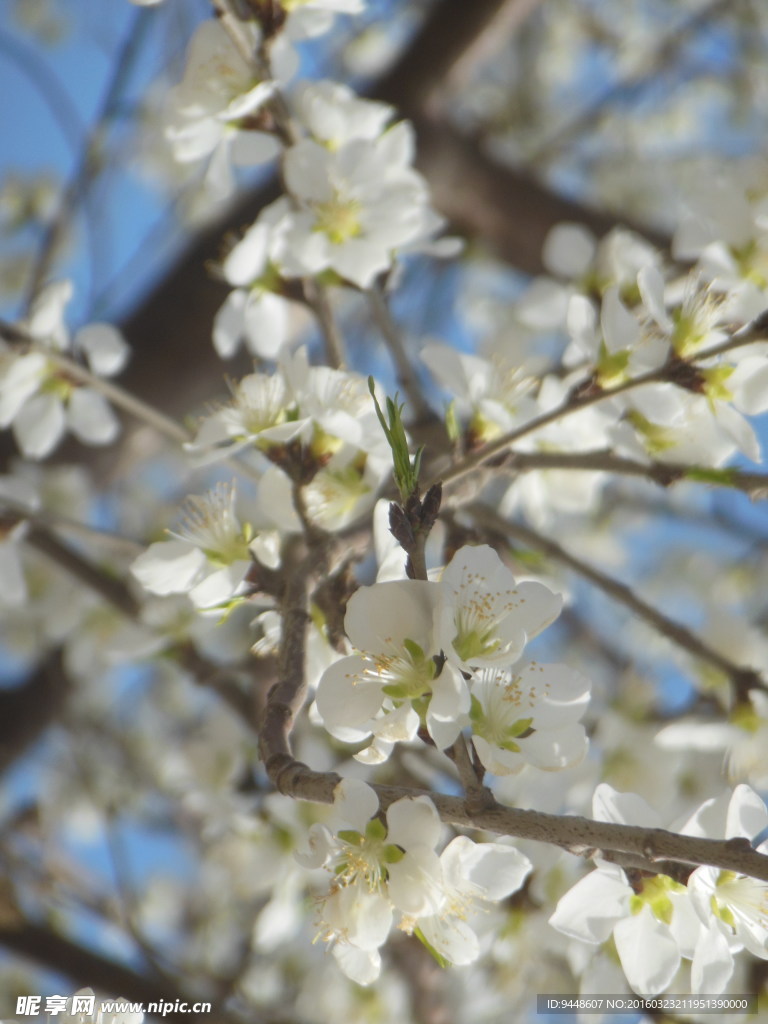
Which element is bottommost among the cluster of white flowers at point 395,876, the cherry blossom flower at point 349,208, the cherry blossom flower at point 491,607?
the cluster of white flowers at point 395,876

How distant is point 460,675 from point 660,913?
238mm

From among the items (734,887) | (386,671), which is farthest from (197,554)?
(734,887)

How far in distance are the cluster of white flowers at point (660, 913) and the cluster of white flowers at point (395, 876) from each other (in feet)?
0.19

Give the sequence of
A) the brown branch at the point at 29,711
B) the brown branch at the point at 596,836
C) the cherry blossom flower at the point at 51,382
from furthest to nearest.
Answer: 1. the brown branch at the point at 29,711
2. the cherry blossom flower at the point at 51,382
3. the brown branch at the point at 596,836

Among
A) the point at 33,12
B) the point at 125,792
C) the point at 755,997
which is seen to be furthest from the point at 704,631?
the point at 33,12

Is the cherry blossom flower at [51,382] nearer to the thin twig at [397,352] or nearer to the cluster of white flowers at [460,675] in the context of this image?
the thin twig at [397,352]

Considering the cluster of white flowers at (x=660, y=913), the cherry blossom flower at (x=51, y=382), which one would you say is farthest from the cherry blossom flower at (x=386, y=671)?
the cherry blossom flower at (x=51, y=382)

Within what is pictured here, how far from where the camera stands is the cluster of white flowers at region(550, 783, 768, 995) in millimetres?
554

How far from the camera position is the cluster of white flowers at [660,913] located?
554 mm

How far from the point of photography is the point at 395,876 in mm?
512

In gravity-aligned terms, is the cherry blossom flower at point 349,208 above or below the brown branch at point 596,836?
above

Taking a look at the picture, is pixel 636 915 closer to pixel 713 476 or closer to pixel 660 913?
pixel 660 913

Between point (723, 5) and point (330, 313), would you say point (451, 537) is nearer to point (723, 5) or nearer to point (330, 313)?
point (330, 313)

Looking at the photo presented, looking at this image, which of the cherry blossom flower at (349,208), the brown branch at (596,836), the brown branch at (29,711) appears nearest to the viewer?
the brown branch at (596,836)
